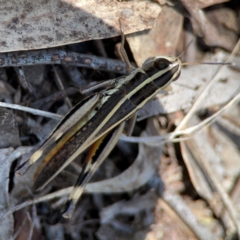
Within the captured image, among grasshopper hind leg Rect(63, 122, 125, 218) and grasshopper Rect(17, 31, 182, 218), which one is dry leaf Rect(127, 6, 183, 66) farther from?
grasshopper hind leg Rect(63, 122, 125, 218)

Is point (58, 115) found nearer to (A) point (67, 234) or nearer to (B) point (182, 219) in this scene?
(A) point (67, 234)

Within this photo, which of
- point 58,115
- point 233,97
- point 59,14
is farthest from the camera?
point 233,97

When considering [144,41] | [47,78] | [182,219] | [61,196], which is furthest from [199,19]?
[61,196]

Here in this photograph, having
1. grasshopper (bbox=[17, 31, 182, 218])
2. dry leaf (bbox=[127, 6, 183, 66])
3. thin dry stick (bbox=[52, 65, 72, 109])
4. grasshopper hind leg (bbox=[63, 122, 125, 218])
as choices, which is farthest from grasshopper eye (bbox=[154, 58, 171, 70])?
thin dry stick (bbox=[52, 65, 72, 109])

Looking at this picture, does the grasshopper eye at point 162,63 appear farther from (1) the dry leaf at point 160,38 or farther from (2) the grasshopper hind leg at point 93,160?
(2) the grasshopper hind leg at point 93,160

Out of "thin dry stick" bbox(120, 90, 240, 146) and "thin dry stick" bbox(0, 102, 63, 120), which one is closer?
"thin dry stick" bbox(0, 102, 63, 120)

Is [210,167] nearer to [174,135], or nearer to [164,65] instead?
[174,135]

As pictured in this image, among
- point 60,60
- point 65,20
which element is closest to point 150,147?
point 60,60

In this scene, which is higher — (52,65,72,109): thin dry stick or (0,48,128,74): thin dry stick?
(0,48,128,74): thin dry stick
